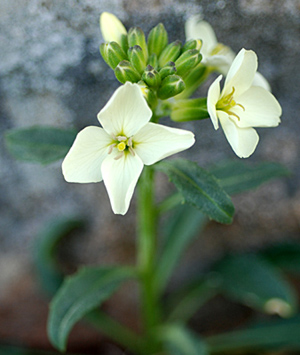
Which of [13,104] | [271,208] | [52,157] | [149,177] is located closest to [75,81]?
[13,104]

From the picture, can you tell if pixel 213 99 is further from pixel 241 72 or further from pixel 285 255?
pixel 285 255

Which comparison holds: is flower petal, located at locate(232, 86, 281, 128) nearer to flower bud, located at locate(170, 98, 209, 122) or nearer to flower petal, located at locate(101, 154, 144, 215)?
flower bud, located at locate(170, 98, 209, 122)

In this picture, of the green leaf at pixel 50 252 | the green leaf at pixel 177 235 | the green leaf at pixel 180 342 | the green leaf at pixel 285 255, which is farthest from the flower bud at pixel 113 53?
the green leaf at pixel 285 255

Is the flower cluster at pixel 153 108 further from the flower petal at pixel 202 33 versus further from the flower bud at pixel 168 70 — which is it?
the flower petal at pixel 202 33

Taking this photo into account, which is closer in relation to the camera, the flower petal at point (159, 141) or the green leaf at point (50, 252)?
the flower petal at point (159, 141)

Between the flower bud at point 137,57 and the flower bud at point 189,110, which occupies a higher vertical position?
the flower bud at point 137,57

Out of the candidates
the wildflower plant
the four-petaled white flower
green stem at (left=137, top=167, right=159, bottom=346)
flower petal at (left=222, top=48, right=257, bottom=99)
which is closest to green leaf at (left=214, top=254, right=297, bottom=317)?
the wildflower plant
